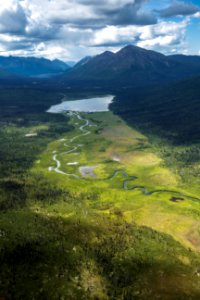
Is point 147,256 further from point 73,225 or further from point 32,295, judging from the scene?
point 32,295

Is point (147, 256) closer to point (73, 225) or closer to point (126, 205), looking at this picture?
point (73, 225)

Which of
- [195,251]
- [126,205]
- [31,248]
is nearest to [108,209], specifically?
[126,205]

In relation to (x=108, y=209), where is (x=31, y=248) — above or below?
above

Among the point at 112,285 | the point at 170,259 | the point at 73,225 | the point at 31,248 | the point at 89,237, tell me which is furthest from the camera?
the point at 73,225

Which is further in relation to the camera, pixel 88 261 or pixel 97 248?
pixel 97 248

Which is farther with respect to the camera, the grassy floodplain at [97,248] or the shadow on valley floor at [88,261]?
the grassy floodplain at [97,248]

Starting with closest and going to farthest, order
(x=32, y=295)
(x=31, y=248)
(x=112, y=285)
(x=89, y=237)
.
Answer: (x=32, y=295), (x=112, y=285), (x=31, y=248), (x=89, y=237)

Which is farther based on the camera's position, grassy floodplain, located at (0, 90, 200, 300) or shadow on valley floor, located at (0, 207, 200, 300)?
grassy floodplain, located at (0, 90, 200, 300)

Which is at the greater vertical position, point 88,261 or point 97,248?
point 88,261

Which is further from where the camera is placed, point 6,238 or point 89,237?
point 89,237

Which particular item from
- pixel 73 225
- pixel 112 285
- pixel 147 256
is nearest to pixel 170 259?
pixel 147 256
